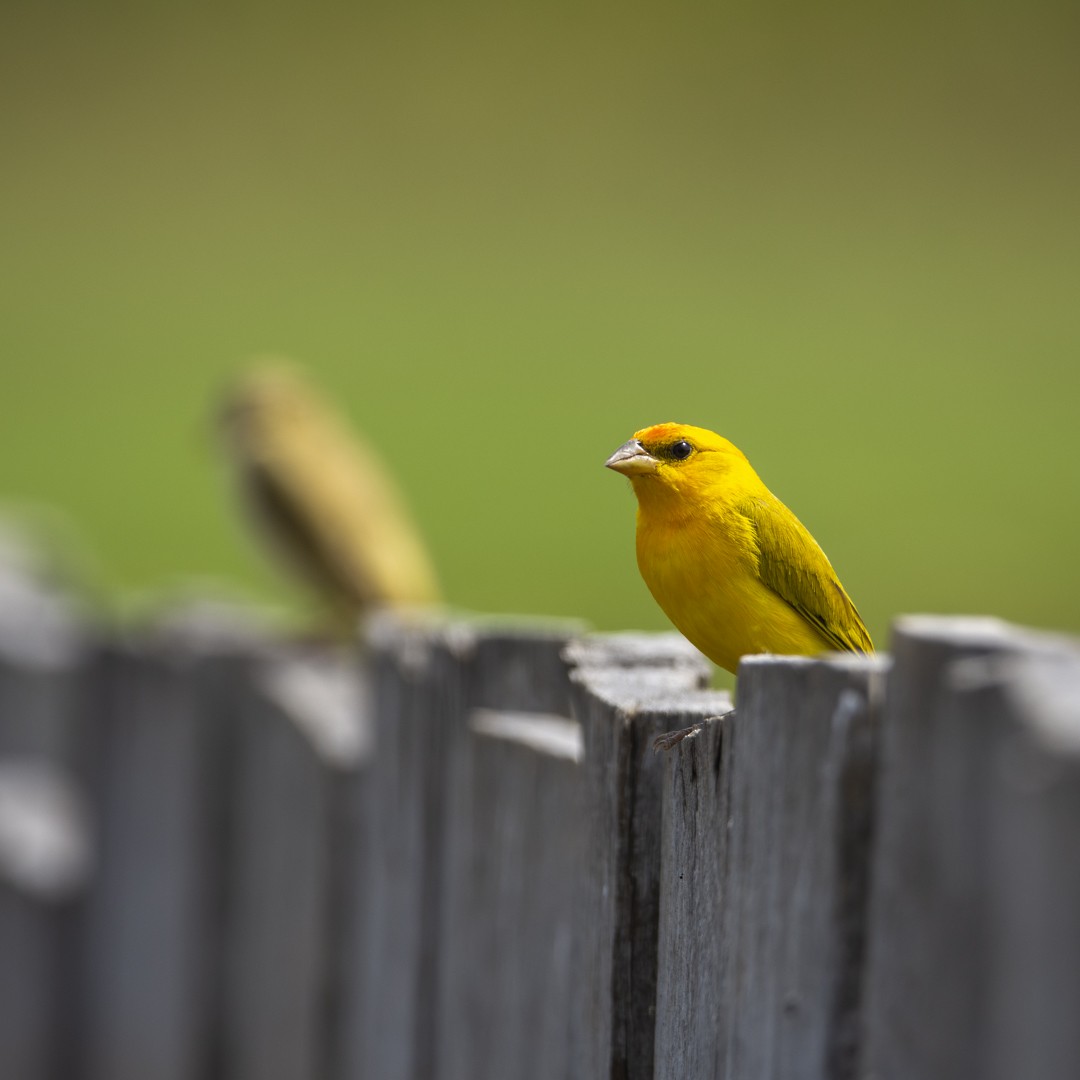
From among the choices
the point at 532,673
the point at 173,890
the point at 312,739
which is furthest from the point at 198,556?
the point at 532,673

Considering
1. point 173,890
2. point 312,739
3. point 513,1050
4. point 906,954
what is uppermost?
point 906,954

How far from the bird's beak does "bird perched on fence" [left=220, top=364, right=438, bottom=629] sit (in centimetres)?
538

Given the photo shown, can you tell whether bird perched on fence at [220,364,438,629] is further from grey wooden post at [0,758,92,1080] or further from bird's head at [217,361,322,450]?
grey wooden post at [0,758,92,1080]

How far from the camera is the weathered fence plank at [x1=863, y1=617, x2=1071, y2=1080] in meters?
1.28

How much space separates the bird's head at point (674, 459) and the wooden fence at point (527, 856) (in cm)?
23

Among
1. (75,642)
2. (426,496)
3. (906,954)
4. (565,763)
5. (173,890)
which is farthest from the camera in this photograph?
(426,496)

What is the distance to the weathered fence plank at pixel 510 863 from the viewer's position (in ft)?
8.02

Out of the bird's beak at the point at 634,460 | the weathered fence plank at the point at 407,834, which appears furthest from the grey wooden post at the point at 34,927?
the bird's beak at the point at 634,460

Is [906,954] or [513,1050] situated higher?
[906,954]

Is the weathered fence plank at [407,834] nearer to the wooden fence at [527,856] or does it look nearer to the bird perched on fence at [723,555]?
the wooden fence at [527,856]

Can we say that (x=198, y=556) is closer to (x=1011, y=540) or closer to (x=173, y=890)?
(x=1011, y=540)

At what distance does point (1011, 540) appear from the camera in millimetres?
12695

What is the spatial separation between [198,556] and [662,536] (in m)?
10.7

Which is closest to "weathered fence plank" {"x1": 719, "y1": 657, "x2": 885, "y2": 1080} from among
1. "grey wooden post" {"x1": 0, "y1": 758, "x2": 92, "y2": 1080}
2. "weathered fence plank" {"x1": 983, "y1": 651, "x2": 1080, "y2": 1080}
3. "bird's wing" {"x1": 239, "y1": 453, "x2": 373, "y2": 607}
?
"weathered fence plank" {"x1": 983, "y1": 651, "x2": 1080, "y2": 1080}
